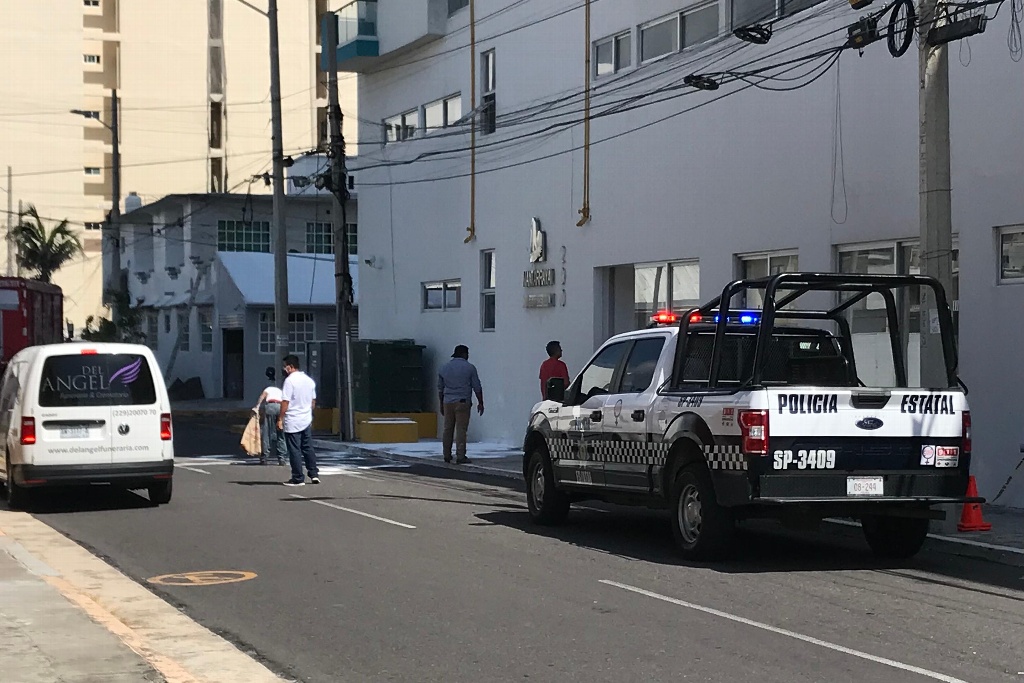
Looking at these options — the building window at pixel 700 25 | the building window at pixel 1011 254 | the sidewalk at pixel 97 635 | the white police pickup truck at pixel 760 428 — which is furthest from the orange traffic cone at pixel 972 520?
the building window at pixel 700 25

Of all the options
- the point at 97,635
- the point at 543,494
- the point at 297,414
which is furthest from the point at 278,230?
the point at 97,635

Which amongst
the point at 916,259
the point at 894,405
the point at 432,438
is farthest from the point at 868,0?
the point at 432,438

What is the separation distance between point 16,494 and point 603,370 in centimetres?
742

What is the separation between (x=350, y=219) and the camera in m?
53.8

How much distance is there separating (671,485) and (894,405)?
2.08 m

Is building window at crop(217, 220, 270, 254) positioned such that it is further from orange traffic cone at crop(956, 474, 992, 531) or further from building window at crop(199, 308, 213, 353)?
orange traffic cone at crop(956, 474, 992, 531)

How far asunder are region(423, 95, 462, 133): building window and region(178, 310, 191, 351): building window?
23.1 m

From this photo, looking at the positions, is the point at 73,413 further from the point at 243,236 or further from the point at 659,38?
the point at 243,236

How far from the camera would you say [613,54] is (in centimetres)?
2494

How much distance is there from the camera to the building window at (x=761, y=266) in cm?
2033

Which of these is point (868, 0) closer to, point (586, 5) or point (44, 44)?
point (586, 5)

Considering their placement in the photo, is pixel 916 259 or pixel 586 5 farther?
pixel 586 5

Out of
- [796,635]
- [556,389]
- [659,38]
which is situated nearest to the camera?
[796,635]

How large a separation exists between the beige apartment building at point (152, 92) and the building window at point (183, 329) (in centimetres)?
1741
